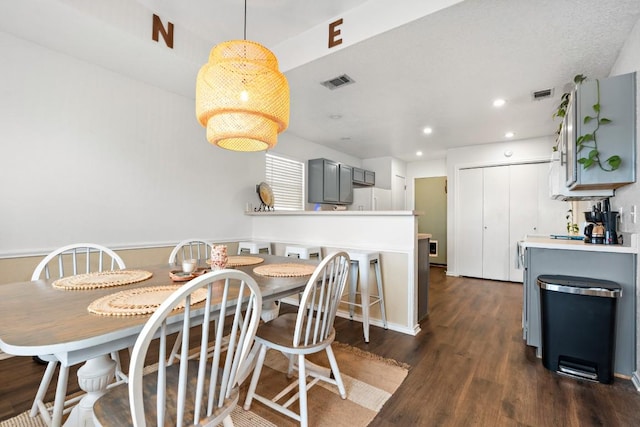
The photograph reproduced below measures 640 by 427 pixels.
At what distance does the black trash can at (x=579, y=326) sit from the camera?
1.87 m

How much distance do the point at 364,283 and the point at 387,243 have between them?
50 centimetres

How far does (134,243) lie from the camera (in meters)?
2.91

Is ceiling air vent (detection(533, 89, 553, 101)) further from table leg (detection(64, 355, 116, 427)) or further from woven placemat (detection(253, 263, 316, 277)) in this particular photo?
table leg (detection(64, 355, 116, 427))

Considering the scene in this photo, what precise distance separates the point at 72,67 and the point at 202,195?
1.61 metres

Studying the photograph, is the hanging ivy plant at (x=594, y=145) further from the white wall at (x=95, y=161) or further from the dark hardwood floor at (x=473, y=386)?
the white wall at (x=95, y=161)

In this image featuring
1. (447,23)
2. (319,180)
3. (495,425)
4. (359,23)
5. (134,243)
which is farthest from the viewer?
(319,180)

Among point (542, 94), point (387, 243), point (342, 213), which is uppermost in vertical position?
point (542, 94)

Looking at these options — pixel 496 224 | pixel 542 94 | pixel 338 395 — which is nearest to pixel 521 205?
pixel 496 224

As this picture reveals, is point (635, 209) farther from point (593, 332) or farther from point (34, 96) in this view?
point (34, 96)

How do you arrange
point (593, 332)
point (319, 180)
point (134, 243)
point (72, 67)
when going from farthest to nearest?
point (319, 180) < point (134, 243) < point (72, 67) < point (593, 332)

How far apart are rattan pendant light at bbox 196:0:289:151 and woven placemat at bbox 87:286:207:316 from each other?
0.83 meters

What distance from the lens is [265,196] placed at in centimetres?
409

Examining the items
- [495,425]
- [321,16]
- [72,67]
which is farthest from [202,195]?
[495,425]

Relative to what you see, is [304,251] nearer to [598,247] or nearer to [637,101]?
[598,247]
